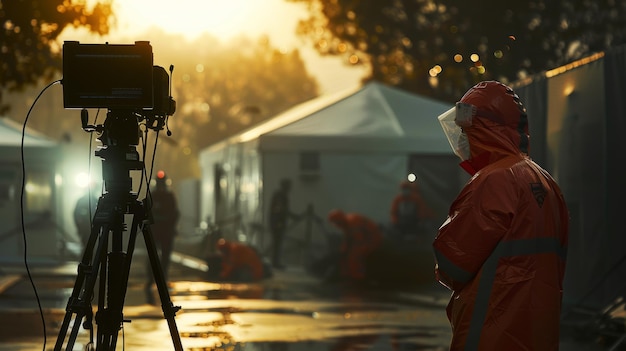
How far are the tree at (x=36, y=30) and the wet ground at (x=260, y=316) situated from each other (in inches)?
115

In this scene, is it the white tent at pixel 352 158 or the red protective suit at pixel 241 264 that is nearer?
the red protective suit at pixel 241 264

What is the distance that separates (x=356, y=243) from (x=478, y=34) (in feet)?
51.9

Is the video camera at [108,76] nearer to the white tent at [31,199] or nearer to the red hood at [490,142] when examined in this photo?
the red hood at [490,142]

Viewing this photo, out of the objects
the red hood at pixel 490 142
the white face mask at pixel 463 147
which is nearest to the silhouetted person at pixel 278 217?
the white face mask at pixel 463 147

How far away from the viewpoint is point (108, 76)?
735 cm

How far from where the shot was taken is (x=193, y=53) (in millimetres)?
114625

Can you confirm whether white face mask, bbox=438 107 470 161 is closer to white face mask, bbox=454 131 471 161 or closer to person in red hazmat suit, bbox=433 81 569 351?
white face mask, bbox=454 131 471 161

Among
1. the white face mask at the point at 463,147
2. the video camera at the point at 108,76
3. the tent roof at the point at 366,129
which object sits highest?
the tent roof at the point at 366,129

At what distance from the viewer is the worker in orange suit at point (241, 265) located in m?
22.5

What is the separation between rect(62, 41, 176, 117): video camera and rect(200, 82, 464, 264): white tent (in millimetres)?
16694

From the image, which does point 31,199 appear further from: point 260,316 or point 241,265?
point 260,316

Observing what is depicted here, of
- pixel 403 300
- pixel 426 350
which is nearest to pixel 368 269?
pixel 403 300

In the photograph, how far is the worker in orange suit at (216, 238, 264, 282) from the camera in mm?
22531

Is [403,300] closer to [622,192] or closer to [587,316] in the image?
[587,316]
